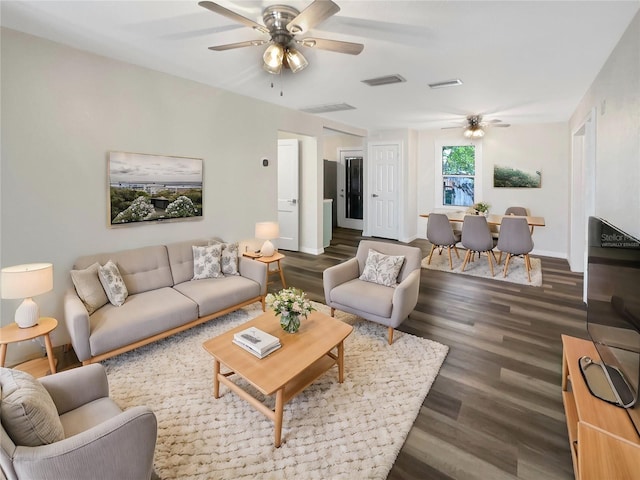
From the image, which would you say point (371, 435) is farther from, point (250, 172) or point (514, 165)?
point (514, 165)

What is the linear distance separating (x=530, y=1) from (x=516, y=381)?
8.54 ft

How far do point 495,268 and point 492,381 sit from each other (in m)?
Result: 3.41

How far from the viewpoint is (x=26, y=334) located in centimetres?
231

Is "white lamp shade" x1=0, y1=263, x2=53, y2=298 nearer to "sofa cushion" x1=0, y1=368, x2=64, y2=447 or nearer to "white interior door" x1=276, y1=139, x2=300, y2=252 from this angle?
"sofa cushion" x1=0, y1=368, x2=64, y2=447

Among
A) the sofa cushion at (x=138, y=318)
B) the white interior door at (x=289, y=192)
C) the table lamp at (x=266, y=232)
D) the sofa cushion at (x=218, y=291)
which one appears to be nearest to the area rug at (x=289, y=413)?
the sofa cushion at (x=138, y=318)

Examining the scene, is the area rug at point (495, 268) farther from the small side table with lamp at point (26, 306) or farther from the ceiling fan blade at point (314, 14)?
the small side table with lamp at point (26, 306)


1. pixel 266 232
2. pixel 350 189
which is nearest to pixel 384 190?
pixel 350 189

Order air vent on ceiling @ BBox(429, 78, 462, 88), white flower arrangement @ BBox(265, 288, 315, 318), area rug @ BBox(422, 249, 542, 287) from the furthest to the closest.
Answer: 1. area rug @ BBox(422, 249, 542, 287)
2. air vent on ceiling @ BBox(429, 78, 462, 88)
3. white flower arrangement @ BBox(265, 288, 315, 318)

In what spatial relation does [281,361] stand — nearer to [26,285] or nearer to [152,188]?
[26,285]

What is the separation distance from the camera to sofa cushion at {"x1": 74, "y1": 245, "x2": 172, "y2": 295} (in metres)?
3.07

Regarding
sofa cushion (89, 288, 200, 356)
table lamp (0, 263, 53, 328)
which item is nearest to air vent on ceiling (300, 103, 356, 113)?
sofa cushion (89, 288, 200, 356)

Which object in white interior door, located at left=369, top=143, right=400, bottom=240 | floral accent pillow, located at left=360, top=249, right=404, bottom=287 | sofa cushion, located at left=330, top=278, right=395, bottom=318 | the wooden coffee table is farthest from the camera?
white interior door, located at left=369, top=143, right=400, bottom=240

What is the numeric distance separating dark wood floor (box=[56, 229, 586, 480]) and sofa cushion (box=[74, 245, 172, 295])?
0.79 m

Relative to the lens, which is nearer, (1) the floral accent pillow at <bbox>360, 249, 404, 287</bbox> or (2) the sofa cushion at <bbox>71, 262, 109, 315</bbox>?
(2) the sofa cushion at <bbox>71, 262, 109, 315</bbox>
